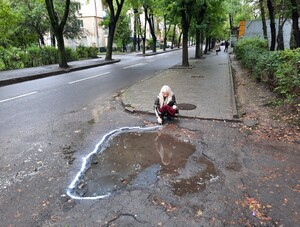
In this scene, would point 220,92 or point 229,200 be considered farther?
point 220,92

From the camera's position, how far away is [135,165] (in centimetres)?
431

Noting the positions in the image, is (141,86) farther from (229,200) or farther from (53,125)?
(229,200)

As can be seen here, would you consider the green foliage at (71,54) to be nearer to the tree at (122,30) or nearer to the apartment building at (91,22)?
the tree at (122,30)

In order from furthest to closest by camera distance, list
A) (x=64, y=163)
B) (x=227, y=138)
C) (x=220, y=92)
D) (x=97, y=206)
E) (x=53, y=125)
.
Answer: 1. (x=220, y=92)
2. (x=53, y=125)
3. (x=227, y=138)
4. (x=64, y=163)
5. (x=97, y=206)

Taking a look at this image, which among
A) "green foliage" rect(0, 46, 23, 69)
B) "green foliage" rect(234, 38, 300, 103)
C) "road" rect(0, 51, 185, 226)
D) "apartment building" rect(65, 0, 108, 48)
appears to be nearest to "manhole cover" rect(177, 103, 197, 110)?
"road" rect(0, 51, 185, 226)

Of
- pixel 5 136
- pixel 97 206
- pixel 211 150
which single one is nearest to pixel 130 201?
pixel 97 206

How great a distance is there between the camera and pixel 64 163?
443cm

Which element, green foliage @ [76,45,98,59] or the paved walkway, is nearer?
the paved walkway

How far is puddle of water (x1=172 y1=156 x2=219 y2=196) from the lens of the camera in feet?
11.8

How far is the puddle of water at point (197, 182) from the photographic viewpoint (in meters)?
3.60

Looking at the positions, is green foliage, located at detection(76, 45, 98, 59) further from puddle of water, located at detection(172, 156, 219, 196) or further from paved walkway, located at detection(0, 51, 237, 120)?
puddle of water, located at detection(172, 156, 219, 196)

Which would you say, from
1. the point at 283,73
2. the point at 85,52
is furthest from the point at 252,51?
the point at 85,52

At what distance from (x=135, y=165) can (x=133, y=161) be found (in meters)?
0.16

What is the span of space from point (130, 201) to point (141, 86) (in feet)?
25.8
